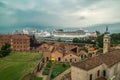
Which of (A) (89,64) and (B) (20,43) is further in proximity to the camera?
(B) (20,43)

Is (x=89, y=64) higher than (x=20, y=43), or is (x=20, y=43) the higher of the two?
(x=89, y=64)

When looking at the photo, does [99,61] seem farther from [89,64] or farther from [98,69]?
[89,64]

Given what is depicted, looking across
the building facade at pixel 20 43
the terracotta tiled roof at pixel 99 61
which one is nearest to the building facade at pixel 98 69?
the terracotta tiled roof at pixel 99 61

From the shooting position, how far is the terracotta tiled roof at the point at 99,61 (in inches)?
1290

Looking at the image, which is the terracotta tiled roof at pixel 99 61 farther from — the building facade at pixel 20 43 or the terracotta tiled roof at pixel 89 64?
the building facade at pixel 20 43

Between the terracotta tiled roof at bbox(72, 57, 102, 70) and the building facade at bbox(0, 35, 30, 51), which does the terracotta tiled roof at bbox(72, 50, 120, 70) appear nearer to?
the terracotta tiled roof at bbox(72, 57, 102, 70)

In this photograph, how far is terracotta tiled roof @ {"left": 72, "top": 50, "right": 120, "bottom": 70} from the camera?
3276cm

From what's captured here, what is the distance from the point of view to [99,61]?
3572 cm

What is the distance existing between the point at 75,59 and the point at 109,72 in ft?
92.8

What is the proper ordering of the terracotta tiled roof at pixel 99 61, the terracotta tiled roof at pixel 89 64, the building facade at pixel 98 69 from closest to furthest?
1. the building facade at pixel 98 69
2. the terracotta tiled roof at pixel 89 64
3. the terracotta tiled roof at pixel 99 61

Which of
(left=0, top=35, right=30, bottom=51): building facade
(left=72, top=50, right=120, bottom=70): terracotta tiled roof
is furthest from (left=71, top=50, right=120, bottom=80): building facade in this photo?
(left=0, top=35, right=30, bottom=51): building facade

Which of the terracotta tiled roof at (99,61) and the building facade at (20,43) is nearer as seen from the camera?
the terracotta tiled roof at (99,61)

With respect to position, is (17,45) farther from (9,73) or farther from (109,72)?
(109,72)

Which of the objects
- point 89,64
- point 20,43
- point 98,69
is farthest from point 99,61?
point 20,43
